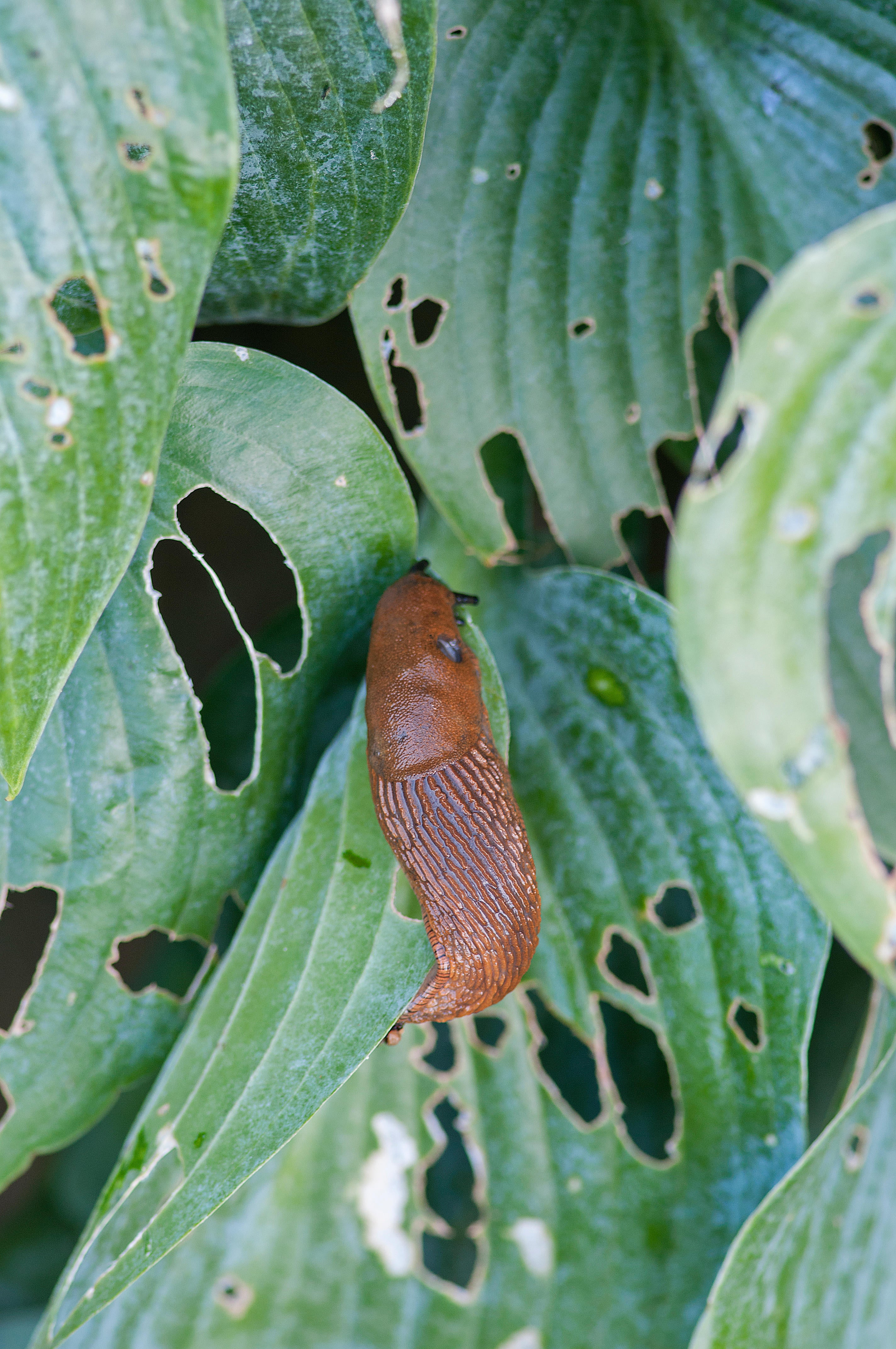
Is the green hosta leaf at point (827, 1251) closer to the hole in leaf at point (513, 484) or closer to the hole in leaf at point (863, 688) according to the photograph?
A: the hole in leaf at point (863, 688)

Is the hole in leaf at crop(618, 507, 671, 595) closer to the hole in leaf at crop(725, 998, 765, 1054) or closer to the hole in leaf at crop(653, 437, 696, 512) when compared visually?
the hole in leaf at crop(653, 437, 696, 512)

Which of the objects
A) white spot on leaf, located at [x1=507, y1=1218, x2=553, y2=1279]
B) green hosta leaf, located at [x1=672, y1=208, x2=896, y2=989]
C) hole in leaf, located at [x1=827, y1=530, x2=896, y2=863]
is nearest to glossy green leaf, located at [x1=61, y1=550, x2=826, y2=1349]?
white spot on leaf, located at [x1=507, y1=1218, x2=553, y2=1279]

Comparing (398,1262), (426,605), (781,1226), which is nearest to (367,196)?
(426,605)

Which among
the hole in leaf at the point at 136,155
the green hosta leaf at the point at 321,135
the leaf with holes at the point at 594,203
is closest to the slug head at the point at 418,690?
the leaf with holes at the point at 594,203

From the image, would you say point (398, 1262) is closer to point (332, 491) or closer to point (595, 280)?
point (332, 491)

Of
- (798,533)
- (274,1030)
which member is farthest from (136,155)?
(274,1030)

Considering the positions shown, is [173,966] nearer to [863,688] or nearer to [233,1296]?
[233,1296]
